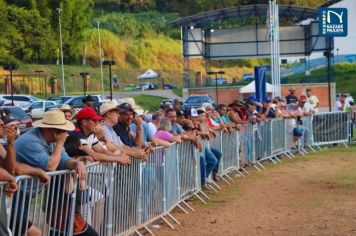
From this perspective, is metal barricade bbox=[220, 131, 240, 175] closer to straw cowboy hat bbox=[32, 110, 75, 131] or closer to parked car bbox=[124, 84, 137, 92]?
straw cowboy hat bbox=[32, 110, 75, 131]

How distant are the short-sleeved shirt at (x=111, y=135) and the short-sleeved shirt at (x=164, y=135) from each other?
86.1 inches

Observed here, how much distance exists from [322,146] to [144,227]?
55.4ft

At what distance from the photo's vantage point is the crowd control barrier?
7.42 meters

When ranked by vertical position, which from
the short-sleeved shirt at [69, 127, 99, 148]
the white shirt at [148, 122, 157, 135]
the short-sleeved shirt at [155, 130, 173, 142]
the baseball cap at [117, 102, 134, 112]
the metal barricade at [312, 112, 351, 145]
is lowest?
the metal barricade at [312, 112, 351, 145]

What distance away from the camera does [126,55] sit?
297 feet

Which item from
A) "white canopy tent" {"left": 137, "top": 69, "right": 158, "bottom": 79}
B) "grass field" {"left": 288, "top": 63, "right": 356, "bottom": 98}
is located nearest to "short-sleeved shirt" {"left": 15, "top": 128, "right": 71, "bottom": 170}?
"grass field" {"left": 288, "top": 63, "right": 356, "bottom": 98}

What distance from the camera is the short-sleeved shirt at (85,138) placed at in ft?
31.1

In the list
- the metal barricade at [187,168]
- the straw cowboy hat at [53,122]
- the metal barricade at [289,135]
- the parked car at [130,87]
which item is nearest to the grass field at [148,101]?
the parked car at [130,87]

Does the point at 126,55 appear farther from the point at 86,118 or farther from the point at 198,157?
the point at 86,118

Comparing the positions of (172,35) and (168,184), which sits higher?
(172,35)

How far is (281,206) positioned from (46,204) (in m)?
7.30

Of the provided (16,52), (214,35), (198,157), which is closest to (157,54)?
(16,52)

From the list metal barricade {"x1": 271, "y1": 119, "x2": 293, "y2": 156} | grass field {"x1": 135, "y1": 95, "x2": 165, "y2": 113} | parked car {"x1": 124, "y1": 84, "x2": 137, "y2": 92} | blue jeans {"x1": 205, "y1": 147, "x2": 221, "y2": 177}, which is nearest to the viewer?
blue jeans {"x1": 205, "y1": 147, "x2": 221, "y2": 177}

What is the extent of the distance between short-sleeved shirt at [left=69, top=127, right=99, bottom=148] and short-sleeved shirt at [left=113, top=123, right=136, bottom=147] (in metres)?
1.84
